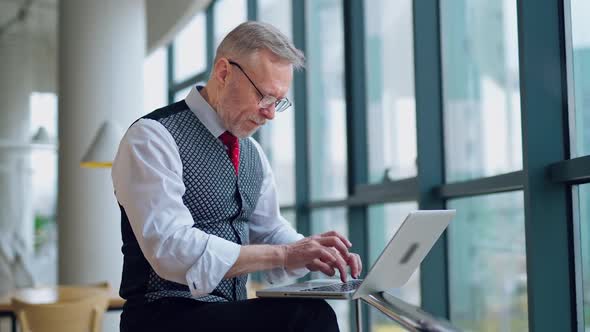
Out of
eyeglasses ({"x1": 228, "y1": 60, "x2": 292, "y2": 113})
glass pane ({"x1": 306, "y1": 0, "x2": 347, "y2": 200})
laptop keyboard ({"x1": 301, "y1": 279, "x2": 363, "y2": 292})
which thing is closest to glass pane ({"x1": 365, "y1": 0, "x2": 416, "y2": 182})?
glass pane ({"x1": 306, "y1": 0, "x2": 347, "y2": 200})

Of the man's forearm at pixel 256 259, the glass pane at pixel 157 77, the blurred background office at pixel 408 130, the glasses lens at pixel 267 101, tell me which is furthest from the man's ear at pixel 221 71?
the glass pane at pixel 157 77

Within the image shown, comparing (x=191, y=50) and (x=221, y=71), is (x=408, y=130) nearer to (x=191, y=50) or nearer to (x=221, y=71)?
(x=221, y=71)

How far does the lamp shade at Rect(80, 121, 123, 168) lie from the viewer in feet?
15.0

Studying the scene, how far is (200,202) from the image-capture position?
1.94m

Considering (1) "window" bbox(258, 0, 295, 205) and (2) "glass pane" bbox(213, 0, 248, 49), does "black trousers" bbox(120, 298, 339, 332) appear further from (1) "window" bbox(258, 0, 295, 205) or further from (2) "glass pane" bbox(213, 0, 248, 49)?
(2) "glass pane" bbox(213, 0, 248, 49)

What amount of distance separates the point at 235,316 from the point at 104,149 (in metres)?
3.10

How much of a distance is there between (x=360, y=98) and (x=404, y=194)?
0.93 m

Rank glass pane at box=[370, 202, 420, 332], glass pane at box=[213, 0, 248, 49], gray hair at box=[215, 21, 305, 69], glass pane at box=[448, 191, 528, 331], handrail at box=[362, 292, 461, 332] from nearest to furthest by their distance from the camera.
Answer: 1. handrail at box=[362, 292, 461, 332]
2. gray hair at box=[215, 21, 305, 69]
3. glass pane at box=[448, 191, 528, 331]
4. glass pane at box=[370, 202, 420, 332]
5. glass pane at box=[213, 0, 248, 49]

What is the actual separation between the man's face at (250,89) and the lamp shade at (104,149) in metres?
2.67

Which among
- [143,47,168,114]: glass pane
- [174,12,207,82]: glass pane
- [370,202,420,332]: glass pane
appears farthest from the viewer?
[143,47,168,114]: glass pane

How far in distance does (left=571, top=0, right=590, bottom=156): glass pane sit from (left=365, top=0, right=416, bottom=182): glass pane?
4.34 ft

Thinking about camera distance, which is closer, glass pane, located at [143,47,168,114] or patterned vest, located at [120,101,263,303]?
patterned vest, located at [120,101,263,303]

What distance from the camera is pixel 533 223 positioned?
7.45 ft

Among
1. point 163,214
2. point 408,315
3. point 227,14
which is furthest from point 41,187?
point 408,315
